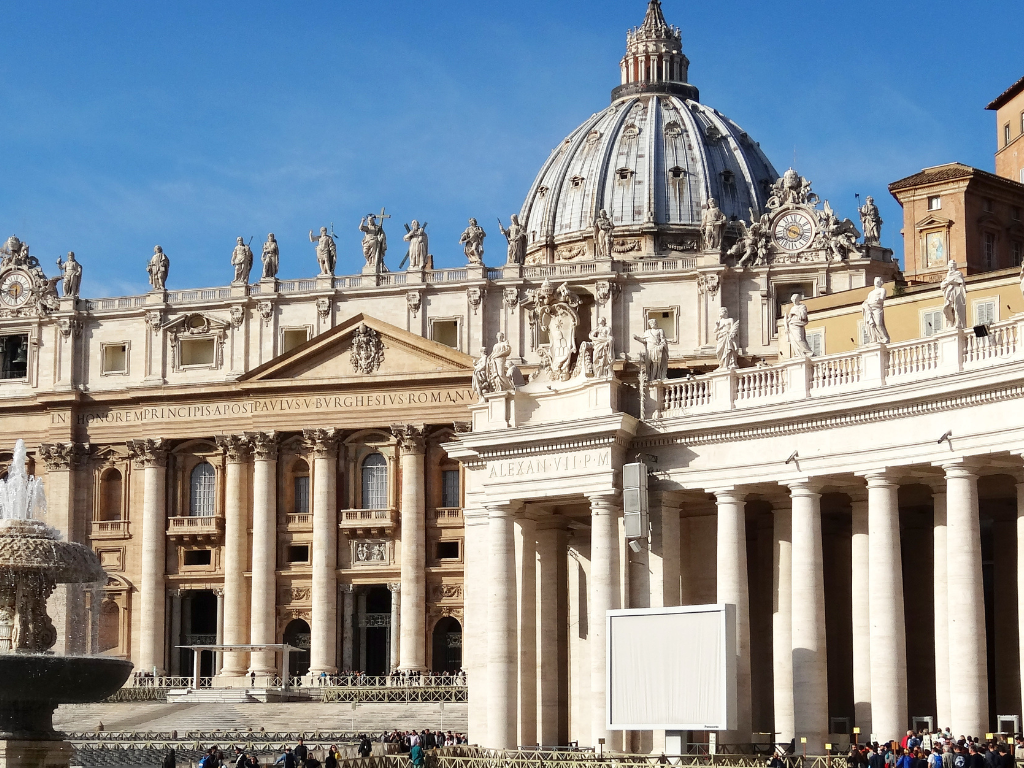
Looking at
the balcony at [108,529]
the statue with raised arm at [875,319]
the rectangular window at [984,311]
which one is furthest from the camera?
the balcony at [108,529]

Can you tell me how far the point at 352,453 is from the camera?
319 feet

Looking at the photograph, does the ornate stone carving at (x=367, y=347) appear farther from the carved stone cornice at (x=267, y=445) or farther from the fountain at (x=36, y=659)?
the fountain at (x=36, y=659)

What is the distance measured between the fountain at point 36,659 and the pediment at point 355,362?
5140cm

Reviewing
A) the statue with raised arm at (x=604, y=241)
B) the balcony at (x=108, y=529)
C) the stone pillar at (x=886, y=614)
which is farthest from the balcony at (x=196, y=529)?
the stone pillar at (x=886, y=614)

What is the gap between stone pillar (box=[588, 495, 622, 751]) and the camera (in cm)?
4350

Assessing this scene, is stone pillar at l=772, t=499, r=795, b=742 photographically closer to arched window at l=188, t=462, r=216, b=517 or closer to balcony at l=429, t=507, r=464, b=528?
balcony at l=429, t=507, r=464, b=528

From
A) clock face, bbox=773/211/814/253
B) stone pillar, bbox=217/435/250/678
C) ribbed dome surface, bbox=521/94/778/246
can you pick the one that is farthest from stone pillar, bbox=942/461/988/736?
ribbed dome surface, bbox=521/94/778/246

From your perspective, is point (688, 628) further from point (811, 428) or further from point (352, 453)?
point (352, 453)

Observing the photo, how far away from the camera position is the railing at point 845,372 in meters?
38.2

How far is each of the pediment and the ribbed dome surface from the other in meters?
51.3

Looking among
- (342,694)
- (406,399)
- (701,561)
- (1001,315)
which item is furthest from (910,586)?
(406,399)

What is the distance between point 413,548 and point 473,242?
1544cm

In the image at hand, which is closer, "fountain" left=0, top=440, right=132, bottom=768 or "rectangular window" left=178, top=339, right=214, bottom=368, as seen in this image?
"fountain" left=0, top=440, right=132, bottom=768

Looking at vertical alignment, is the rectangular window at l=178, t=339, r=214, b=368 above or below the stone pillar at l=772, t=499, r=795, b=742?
above
